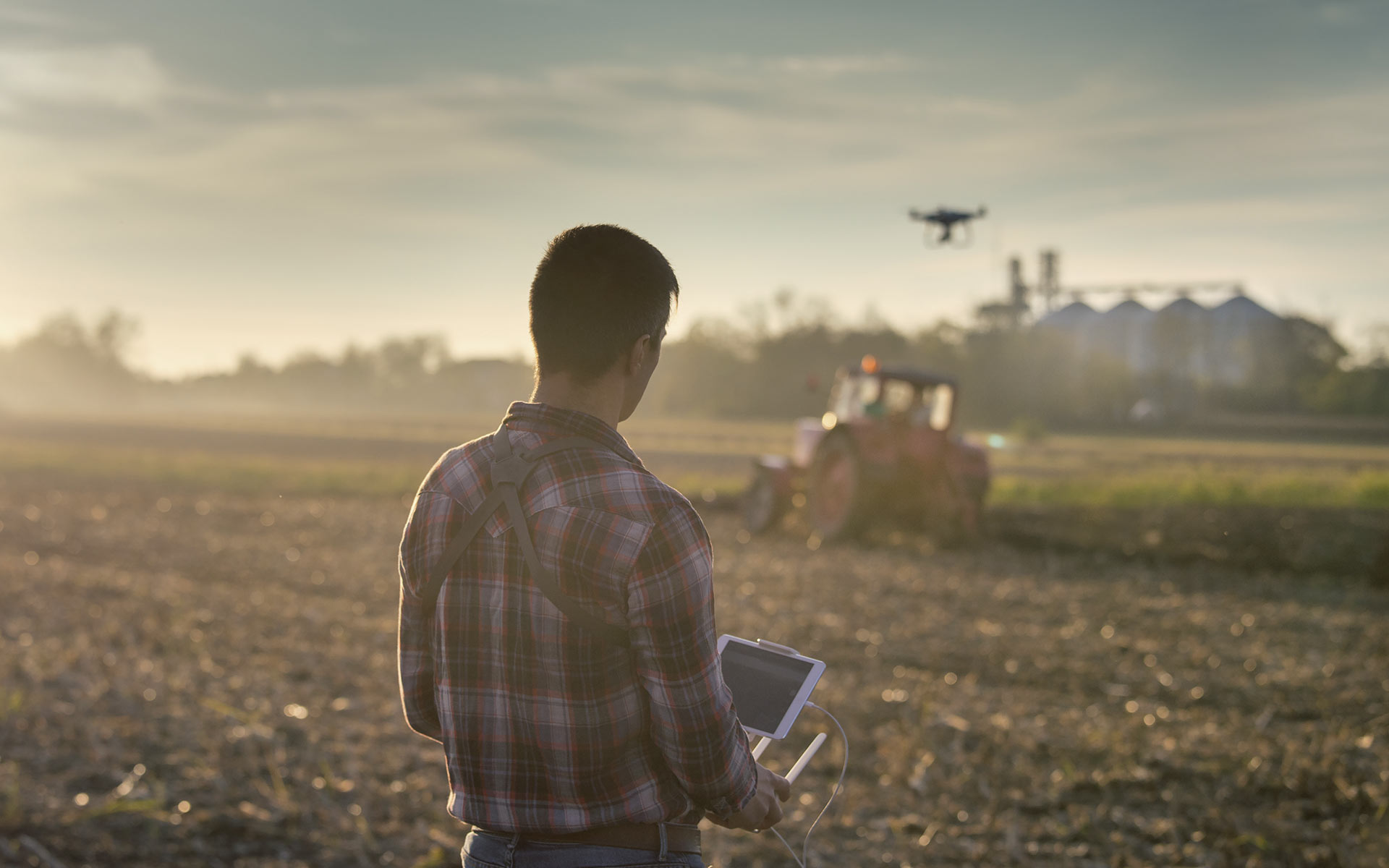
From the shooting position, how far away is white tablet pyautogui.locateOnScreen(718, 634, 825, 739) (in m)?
1.69

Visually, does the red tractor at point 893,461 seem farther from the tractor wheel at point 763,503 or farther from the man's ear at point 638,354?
the man's ear at point 638,354

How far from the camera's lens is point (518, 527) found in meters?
1.45

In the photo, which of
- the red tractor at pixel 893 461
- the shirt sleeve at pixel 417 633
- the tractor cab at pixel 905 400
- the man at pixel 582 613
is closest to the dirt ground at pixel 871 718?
the red tractor at pixel 893 461

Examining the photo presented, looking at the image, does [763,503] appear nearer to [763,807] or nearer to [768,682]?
[768,682]

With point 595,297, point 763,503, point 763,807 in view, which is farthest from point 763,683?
point 763,503

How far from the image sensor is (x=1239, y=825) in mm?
4258

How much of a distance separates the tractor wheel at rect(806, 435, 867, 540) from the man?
10300 millimetres

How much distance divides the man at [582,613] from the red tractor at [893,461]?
9949mm

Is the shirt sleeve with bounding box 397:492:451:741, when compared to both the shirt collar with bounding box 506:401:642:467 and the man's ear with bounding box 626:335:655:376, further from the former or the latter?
the man's ear with bounding box 626:335:655:376

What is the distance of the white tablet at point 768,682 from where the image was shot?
1.69 meters

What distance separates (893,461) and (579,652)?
1045 centimetres

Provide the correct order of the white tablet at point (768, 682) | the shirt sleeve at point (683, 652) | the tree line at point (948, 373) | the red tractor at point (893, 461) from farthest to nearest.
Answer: the tree line at point (948, 373) < the red tractor at point (893, 461) < the white tablet at point (768, 682) < the shirt sleeve at point (683, 652)

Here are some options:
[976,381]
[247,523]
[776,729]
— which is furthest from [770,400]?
[776,729]

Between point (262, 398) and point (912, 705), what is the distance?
11142 cm
